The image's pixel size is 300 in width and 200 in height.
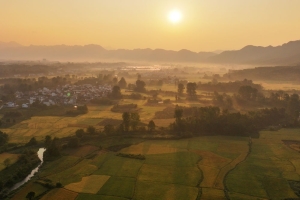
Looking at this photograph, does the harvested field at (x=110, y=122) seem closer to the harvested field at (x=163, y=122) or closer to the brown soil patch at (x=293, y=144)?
the harvested field at (x=163, y=122)

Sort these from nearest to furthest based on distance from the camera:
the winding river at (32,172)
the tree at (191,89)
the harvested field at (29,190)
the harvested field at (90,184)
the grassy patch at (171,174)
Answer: the harvested field at (29,190), the harvested field at (90,184), the winding river at (32,172), the grassy patch at (171,174), the tree at (191,89)

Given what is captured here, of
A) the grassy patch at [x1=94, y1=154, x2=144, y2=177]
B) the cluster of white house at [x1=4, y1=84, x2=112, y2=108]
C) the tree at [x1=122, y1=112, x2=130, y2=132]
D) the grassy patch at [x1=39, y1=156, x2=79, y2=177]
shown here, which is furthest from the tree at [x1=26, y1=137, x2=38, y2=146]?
the cluster of white house at [x1=4, y1=84, x2=112, y2=108]

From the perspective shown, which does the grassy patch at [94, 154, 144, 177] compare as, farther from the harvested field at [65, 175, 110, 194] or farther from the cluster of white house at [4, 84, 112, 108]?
the cluster of white house at [4, 84, 112, 108]

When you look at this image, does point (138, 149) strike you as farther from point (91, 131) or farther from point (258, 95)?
point (258, 95)

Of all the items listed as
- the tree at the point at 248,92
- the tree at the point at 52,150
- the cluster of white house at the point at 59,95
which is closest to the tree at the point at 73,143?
the tree at the point at 52,150

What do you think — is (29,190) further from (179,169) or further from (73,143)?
(179,169)

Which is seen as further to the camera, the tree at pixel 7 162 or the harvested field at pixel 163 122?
the harvested field at pixel 163 122

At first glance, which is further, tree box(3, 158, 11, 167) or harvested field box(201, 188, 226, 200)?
tree box(3, 158, 11, 167)
